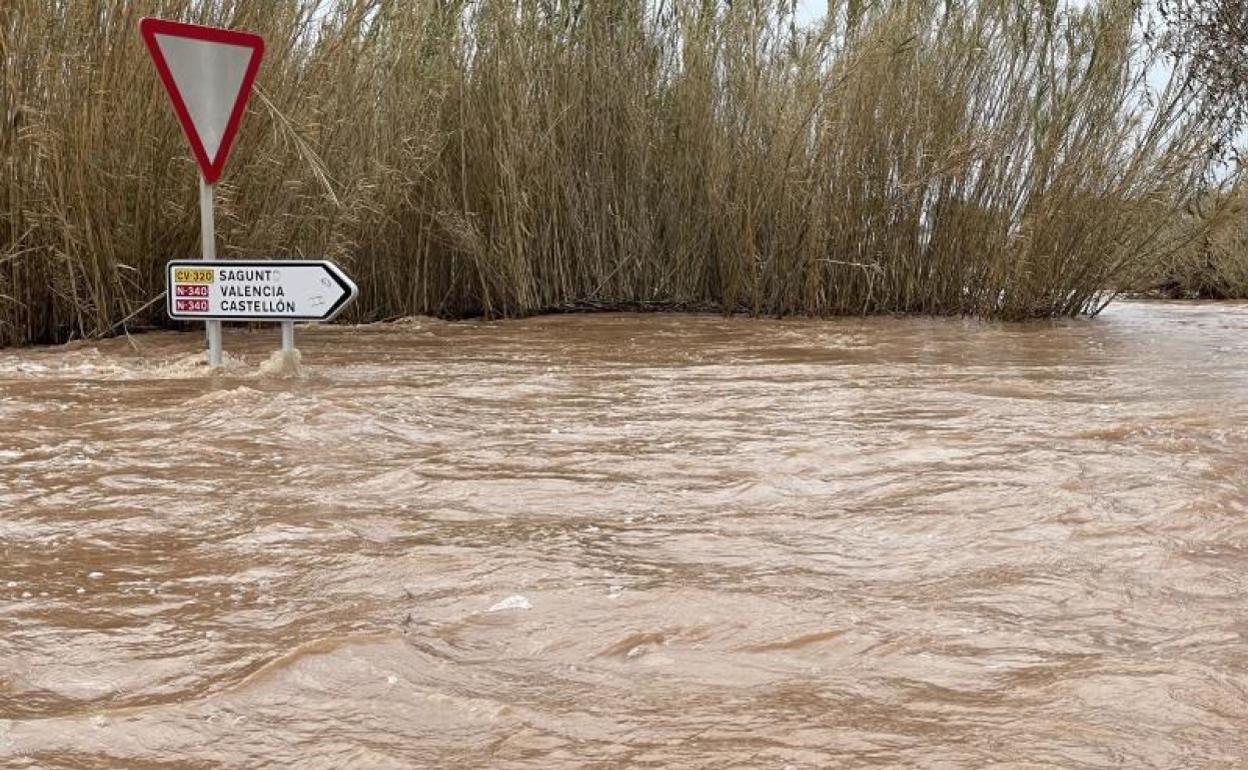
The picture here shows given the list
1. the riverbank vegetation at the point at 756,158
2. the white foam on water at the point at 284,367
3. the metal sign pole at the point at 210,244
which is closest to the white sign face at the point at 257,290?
the metal sign pole at the point at 210,244

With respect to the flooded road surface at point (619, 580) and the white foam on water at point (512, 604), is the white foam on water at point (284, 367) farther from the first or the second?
the white foam on water at point (512, 604)

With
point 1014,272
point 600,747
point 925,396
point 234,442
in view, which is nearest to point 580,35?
point 1014,272

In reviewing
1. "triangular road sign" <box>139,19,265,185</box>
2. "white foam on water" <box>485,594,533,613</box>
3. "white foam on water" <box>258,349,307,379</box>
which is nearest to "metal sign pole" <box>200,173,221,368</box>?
"triangular road sign" <box>139,19,265,185</box>

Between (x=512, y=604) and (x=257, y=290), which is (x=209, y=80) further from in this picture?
(x=512, y=604)

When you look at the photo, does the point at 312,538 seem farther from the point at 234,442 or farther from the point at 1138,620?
the point at 1138,620

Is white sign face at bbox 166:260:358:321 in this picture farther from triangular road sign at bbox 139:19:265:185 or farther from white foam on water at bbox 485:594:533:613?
white foam on water at bbox 485:594:533:613

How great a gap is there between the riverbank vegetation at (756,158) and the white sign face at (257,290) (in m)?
2.73

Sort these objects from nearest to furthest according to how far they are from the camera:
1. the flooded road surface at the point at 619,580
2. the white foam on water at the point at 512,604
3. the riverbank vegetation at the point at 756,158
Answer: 1. the flooded road surface at the point at 619,580
2. the white foam on water at the point at 512,604
3. the riverbank vegetation at the point at 756,158

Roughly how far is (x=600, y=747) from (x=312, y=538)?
3.64 feet

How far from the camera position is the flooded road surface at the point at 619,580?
1718mm

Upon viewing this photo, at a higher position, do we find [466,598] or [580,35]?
[580,35]

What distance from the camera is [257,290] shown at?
199 inches

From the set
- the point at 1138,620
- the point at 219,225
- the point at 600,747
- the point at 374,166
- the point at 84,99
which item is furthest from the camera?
the point at 374,166

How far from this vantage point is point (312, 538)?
263 cm
